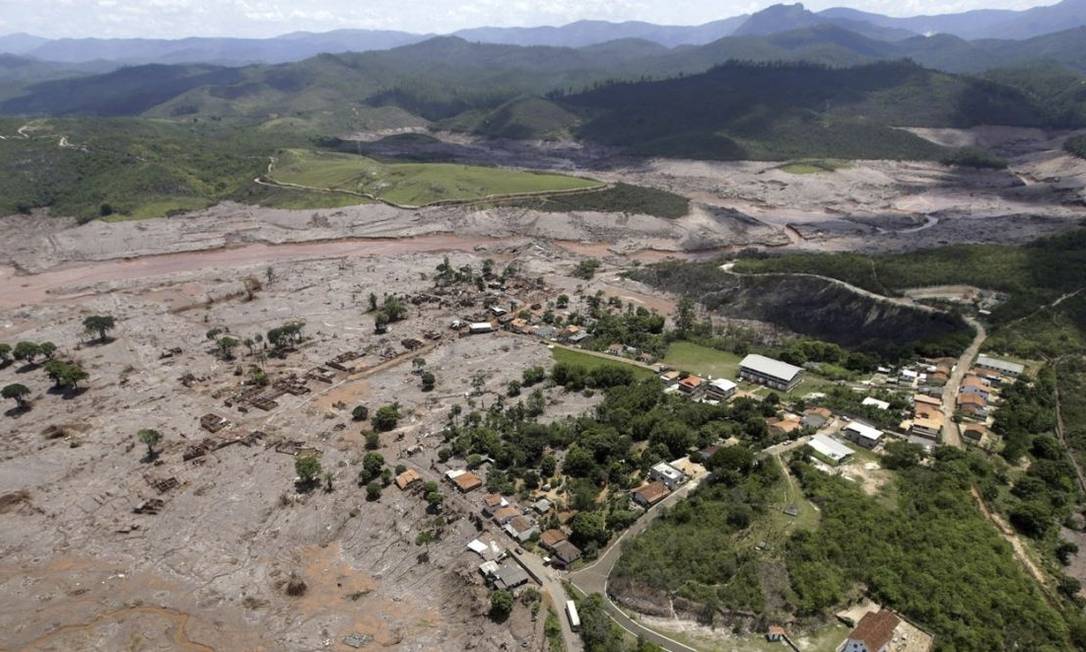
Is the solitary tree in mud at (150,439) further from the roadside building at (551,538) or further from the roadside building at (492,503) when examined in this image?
the roadside building at (551,538)

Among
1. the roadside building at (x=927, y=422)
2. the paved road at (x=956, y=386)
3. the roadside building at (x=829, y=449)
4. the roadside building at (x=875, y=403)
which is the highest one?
the roadside building at (x=829, y=449)

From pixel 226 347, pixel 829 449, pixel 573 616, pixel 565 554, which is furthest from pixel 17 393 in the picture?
pixel 829 449

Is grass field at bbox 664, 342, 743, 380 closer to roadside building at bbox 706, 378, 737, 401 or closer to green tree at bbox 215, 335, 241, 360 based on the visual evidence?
roadside building at bbox 706, 378, 737, 401

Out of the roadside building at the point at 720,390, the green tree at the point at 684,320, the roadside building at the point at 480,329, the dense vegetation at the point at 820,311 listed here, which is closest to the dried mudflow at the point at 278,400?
the roadside building at the point at 480,329

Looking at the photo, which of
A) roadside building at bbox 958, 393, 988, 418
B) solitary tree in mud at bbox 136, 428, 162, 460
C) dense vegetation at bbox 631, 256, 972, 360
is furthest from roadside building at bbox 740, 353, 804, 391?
solitary tree in mud at bbox 136, 428, 162, 460

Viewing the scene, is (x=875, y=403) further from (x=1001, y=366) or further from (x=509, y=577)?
(x=509, y=577)

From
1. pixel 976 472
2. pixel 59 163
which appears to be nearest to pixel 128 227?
pixel 59 163
